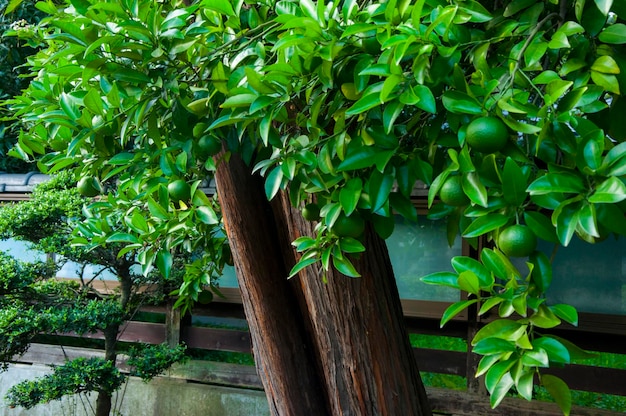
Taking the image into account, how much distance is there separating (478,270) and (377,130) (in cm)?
36

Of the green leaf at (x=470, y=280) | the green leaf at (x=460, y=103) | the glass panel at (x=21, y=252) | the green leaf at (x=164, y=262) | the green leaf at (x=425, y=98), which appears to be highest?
the green leaf at (x=425, y=98)

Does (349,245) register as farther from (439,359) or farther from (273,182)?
(439,359)

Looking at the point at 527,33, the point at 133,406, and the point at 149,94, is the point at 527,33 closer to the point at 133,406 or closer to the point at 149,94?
the point at 149,94

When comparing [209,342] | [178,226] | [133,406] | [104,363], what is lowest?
[133,406]

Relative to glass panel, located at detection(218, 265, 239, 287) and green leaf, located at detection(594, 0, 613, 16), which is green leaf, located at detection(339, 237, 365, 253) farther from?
glass panel, located at detection(218, 265, 239, 287)

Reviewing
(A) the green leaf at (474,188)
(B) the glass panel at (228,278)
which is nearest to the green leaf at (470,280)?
(A) the green leaf at (474,188)

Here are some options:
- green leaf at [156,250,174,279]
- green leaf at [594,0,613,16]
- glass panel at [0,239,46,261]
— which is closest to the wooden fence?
glass panel at [0,239,46,261]

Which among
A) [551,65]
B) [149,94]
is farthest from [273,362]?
[551,65]

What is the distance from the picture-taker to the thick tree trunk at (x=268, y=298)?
2.18 m

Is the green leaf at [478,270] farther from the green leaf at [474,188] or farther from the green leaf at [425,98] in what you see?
the green leaf at [425,98]

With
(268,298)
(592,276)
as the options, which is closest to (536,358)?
(268,298)

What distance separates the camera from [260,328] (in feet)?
7.36

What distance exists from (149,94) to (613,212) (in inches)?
37.0

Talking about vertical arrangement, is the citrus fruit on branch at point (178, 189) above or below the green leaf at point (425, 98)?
below
